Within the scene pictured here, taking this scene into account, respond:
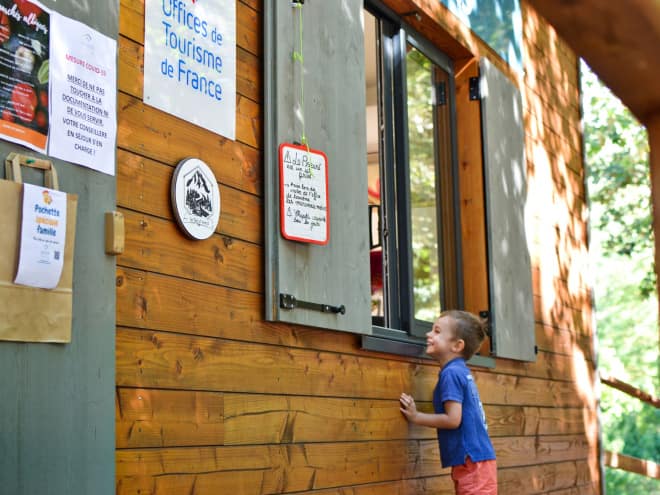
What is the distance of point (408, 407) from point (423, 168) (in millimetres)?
1610

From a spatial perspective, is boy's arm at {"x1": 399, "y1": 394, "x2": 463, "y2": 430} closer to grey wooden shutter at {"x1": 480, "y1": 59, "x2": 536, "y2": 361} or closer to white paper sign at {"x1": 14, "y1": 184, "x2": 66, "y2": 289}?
grey wooden shutter at {"x1": 480, "y1": 59, "x2": 536, "y2": 361}

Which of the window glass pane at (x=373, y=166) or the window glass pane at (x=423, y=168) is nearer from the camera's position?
the window glass pane at (x=423, y=168)

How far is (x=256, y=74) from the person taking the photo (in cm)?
323

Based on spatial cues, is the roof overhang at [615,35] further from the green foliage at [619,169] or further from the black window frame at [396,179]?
the green foliage at [619,169]

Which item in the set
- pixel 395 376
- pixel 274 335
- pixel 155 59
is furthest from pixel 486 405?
pixel 155 59

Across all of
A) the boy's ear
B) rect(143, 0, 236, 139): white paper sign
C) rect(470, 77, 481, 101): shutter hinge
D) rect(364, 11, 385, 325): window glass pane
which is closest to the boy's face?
the boy's ear

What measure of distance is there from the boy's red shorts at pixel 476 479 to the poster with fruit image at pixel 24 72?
2137 mm

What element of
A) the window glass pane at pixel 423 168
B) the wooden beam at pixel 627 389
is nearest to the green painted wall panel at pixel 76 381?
the window glass pane at pixel 423 168

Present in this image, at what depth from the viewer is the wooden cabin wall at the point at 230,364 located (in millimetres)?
2605

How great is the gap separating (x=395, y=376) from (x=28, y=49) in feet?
6.90

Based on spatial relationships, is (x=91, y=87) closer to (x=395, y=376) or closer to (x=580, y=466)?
(x=395, y=376)

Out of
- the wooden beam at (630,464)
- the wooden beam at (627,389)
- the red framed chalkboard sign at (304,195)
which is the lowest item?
the wooden beam at (630,464)

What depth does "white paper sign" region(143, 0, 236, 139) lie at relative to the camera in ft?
9.11

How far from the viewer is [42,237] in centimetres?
223
